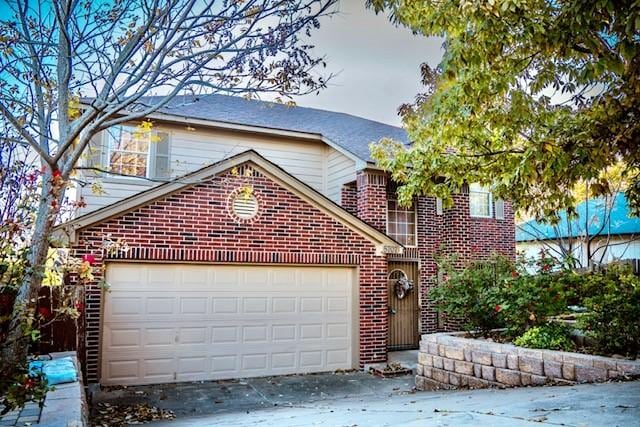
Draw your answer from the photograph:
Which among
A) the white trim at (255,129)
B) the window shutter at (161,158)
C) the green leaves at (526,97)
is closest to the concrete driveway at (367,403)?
the green leaves at (526,97)

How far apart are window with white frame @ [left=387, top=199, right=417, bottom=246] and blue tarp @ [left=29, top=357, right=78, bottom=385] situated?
8.76 metres

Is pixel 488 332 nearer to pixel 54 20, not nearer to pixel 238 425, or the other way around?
pixel 238 425

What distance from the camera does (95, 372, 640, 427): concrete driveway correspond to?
15.0ft

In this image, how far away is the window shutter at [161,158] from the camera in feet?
37.8

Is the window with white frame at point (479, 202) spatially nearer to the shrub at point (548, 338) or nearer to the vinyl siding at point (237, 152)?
the vinyl siding at point (237, 152)

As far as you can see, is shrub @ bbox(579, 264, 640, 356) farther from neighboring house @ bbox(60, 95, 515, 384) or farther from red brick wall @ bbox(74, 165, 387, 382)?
neighboring house @ bbox(60, 95, 515, 384)

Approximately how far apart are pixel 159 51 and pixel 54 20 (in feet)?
4.23

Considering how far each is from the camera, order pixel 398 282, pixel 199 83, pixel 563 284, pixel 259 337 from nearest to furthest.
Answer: pixel 199 83, pixel 563 284, pixel 259 337, pixel 398 282

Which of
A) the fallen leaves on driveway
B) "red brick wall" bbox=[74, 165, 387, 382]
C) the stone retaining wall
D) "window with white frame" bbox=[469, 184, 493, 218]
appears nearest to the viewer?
the stone retaining wall

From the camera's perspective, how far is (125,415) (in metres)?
7.17

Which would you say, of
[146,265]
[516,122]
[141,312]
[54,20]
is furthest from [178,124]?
[516,122]

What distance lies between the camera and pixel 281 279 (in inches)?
409

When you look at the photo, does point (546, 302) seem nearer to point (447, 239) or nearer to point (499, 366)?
point (499, 366)

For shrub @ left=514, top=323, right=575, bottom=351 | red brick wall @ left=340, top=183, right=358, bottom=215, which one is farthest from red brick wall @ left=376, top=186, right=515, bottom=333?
shrub @ left=514, top=323, right=575, bottom=351
